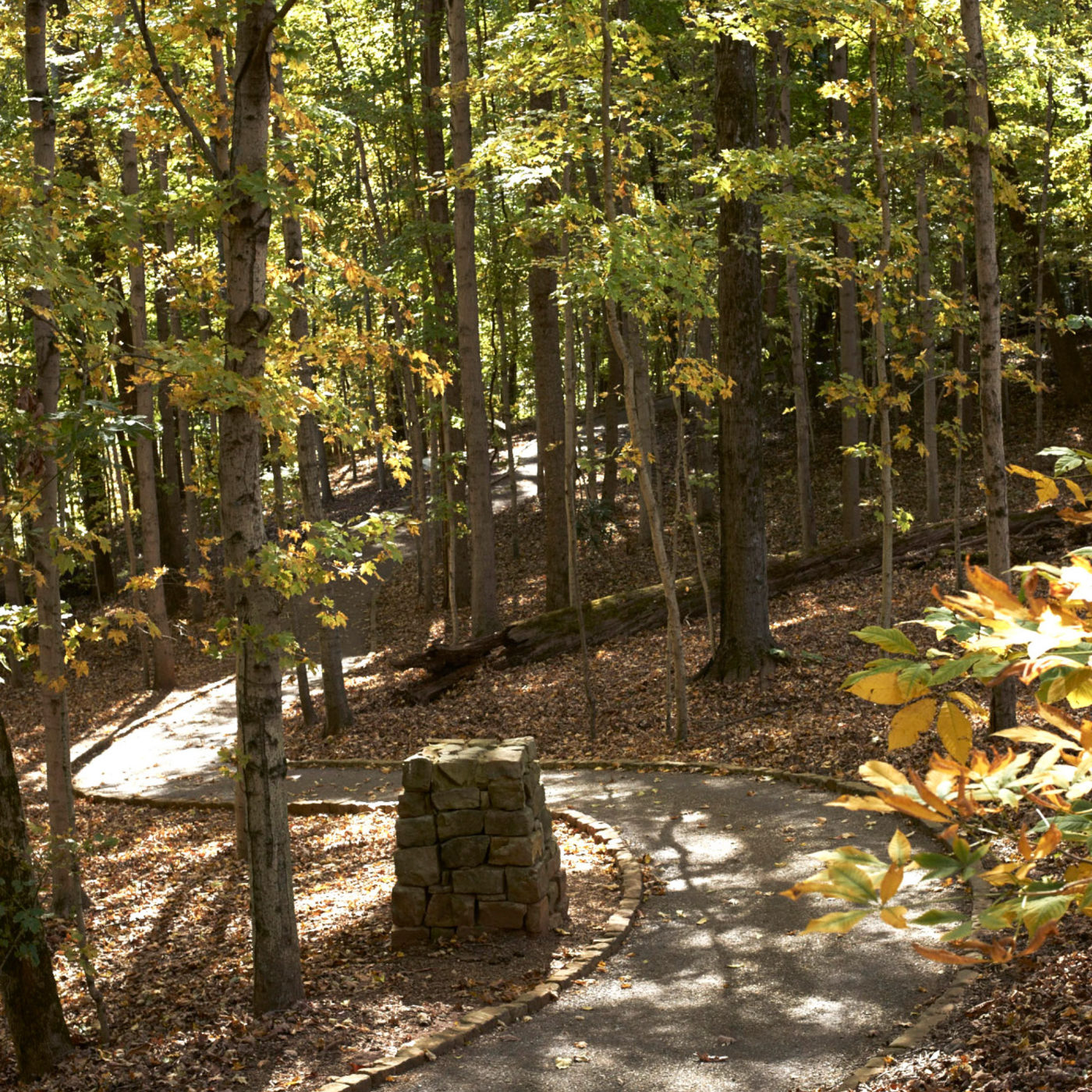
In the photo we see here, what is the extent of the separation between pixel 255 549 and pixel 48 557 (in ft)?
7.79

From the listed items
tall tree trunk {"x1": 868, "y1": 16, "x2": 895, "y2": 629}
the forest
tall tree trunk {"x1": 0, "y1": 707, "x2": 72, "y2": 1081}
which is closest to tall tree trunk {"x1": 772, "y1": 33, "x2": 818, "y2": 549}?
the forest

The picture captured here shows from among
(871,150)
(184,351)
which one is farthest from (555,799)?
(871,150)

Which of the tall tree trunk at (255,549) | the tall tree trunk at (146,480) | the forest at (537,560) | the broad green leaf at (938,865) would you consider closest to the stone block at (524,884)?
the forest at (537,560)

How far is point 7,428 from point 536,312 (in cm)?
1178

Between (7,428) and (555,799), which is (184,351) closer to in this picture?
(7,428)

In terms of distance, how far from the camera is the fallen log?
14.8 meters

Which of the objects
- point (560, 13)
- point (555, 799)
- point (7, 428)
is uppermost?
point (560, 13)

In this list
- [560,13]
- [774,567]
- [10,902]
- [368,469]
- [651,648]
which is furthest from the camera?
[368,469]

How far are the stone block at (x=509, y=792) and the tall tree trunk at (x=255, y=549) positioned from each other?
144 centimetres

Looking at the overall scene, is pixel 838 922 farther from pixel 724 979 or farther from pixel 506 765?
pixel 506 765

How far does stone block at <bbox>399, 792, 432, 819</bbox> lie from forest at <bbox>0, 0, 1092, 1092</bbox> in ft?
0.45

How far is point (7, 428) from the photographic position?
540 cm

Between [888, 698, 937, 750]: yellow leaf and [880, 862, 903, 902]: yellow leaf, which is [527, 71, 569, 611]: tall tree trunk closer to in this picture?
[888, 698, 937, 750]: yellow leaf

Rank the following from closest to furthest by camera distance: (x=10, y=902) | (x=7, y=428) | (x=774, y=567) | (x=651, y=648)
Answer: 1. (x=10, y=902)
2. (x=7, y=428)
3. (x=651, y=648)
4. (x=774, y=567)
